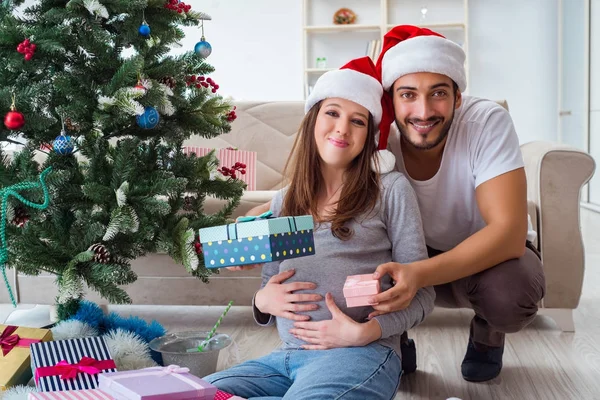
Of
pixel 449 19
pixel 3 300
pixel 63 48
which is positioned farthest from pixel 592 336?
pixel 449 19

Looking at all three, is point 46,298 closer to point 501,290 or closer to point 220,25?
point 501,290

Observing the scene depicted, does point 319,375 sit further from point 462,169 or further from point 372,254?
point 462,169

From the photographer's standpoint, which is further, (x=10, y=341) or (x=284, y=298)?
(x=10, y=341)

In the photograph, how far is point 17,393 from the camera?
154 cm

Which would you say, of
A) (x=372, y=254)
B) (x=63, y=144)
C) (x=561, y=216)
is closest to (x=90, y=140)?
(x=63, y=144)

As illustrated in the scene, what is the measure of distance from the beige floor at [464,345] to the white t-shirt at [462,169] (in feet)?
1.32

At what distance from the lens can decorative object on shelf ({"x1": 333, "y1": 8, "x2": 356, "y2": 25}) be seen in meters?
6.39

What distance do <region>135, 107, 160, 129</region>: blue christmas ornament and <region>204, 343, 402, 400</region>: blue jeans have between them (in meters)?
0.70

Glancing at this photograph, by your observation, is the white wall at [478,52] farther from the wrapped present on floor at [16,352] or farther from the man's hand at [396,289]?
the man's hand at [396,289]

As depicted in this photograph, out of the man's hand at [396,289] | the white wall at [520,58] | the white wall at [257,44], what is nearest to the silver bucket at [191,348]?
the man's hand at [396,289]

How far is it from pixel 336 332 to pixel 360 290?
0.39ft

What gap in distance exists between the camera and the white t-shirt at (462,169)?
1.73 m

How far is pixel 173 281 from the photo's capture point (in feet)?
8.38

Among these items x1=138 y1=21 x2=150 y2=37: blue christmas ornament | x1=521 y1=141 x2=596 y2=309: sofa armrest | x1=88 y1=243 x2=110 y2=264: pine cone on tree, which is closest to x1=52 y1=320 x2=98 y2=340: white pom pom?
x1=88 y1=243 x2=110 y2=264: pine cone on tree
